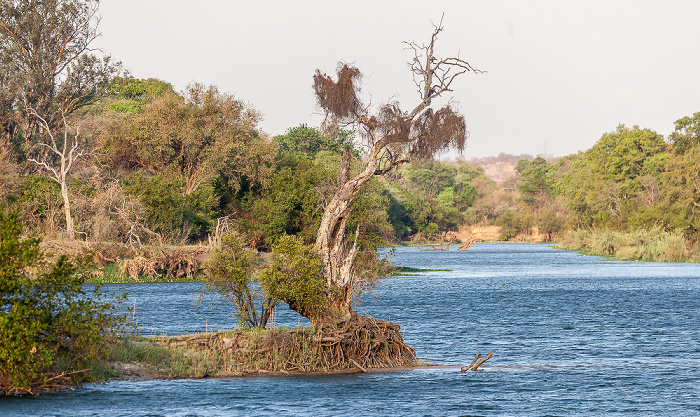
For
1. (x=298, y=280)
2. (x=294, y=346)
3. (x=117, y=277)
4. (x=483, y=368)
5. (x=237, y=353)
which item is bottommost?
(x=483, y=368)

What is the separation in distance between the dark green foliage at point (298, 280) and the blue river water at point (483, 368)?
8.21 feet

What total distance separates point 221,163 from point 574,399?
192 feet

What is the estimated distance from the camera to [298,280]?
2669 centimetres

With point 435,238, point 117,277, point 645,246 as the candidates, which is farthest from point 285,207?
point 435,238

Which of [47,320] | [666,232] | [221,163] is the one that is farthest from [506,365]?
[666,232]

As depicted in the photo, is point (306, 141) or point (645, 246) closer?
point (645, 246)

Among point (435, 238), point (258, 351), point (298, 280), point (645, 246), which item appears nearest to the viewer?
point (258, 351)

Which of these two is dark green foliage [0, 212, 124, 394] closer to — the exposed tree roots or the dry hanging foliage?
the exposed tree roots

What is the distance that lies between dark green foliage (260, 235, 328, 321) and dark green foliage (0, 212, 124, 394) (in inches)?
227

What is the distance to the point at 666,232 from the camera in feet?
362

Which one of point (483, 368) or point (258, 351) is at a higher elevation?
point (258, 351)

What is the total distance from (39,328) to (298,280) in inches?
334

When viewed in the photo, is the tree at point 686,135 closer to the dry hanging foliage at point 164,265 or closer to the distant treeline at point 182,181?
the distant treeline at point 182,181

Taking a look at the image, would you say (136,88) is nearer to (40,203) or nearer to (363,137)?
(40,203)
